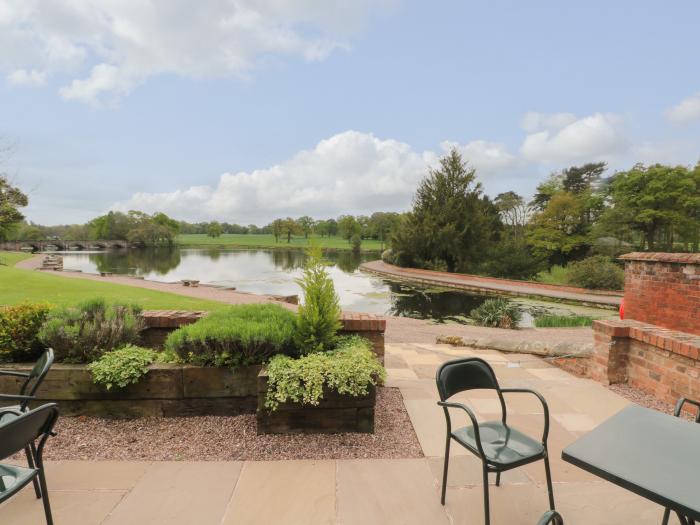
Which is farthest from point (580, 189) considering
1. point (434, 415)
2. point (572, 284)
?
point (434, 415)

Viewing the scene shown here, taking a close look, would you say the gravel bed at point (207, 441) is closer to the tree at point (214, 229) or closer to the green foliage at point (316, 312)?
the green foliage at point (316, 312)

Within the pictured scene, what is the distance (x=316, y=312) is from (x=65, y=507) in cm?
220

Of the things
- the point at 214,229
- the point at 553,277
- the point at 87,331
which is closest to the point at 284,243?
the point at 214,229

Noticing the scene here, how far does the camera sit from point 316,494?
95.3 inches

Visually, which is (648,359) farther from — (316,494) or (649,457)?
(316,494)

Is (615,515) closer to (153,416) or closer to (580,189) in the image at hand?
(153,416)

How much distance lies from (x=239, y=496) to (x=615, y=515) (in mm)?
2281

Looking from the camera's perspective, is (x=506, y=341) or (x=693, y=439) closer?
(x=693, y=439)

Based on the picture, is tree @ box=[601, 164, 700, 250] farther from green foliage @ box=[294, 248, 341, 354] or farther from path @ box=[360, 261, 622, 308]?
green foliage @ box=[294, 248, 341, 354]

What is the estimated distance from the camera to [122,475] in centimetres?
261

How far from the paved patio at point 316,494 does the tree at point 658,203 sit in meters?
26.5

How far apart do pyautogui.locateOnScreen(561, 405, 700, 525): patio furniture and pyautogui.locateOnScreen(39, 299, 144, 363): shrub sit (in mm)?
3897

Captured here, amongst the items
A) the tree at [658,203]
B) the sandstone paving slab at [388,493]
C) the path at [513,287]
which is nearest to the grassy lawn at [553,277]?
the path at [513,287]

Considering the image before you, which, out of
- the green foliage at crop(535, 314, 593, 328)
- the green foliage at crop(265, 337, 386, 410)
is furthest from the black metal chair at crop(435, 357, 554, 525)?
the green foliage at crop(535, 314, 593, 328)
